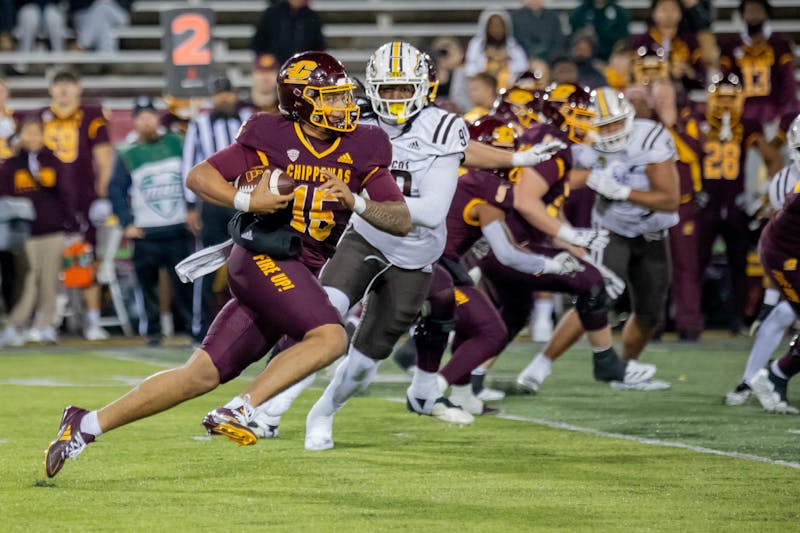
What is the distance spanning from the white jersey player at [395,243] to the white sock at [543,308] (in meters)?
5.91

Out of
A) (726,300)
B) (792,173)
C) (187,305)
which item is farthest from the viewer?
(726,300)

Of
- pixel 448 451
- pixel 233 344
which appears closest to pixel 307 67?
pixel 233 344

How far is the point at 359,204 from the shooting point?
5691 mm

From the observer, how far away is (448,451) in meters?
6.64

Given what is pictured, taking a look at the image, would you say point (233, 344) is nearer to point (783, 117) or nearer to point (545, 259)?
point (545, 259)

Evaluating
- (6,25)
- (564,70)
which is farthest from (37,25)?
(564,70)

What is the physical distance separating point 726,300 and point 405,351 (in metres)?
4.96

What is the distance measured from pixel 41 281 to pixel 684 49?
5974 millimetres

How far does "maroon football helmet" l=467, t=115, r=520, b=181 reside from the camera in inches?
315

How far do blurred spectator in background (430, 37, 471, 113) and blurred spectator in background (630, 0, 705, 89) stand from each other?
1591 mm

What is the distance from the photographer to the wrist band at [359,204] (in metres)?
5.68

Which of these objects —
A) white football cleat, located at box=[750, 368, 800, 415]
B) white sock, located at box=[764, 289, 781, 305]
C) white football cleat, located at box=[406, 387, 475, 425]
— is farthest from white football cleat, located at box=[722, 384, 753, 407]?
white football cleat, located at box=[406, 387, 475, 425]

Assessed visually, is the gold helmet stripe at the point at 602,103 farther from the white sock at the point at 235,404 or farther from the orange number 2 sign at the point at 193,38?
the orange number 2 sign at the point at 193,38

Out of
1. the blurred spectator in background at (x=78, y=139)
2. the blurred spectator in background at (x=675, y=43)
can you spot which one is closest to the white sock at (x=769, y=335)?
the blurred spectator in background at (x=675, y=43)
